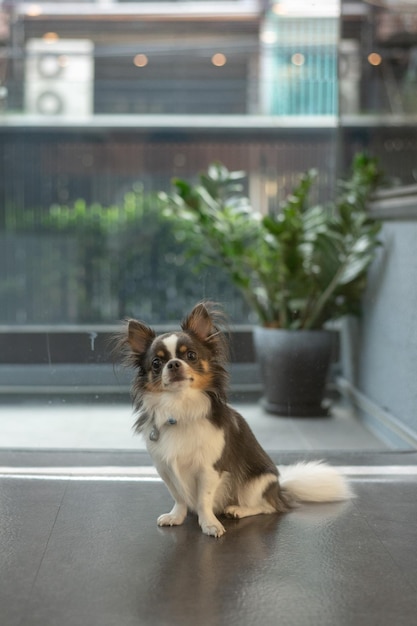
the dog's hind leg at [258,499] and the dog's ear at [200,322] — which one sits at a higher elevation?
the dog's ear at [200,322]

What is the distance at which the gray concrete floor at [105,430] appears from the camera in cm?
393

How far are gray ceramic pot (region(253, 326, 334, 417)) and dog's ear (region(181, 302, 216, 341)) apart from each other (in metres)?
1.26

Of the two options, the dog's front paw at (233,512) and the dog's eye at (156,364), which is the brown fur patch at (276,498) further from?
the dog's eye at (156,364)

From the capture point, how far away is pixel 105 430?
399cm

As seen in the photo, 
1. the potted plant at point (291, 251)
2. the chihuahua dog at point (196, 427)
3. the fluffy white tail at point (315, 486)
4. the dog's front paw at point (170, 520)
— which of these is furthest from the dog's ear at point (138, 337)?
the potted plant at point (291, 251)

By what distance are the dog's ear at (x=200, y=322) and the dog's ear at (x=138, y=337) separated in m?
0.12

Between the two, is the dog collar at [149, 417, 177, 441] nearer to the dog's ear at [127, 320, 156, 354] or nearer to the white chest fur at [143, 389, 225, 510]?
the white chest fur at [143, 389, 225, 510]

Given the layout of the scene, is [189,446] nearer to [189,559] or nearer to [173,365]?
[173,365]

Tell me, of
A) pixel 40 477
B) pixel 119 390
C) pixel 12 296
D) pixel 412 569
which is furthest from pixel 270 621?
pixel 12 296

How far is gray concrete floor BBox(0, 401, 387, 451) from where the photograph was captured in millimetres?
3926

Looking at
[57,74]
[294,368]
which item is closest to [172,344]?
[294,368]

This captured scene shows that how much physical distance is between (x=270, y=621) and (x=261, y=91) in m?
3.26

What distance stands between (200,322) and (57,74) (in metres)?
2.31

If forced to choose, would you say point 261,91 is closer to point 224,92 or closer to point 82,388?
point 224,92
